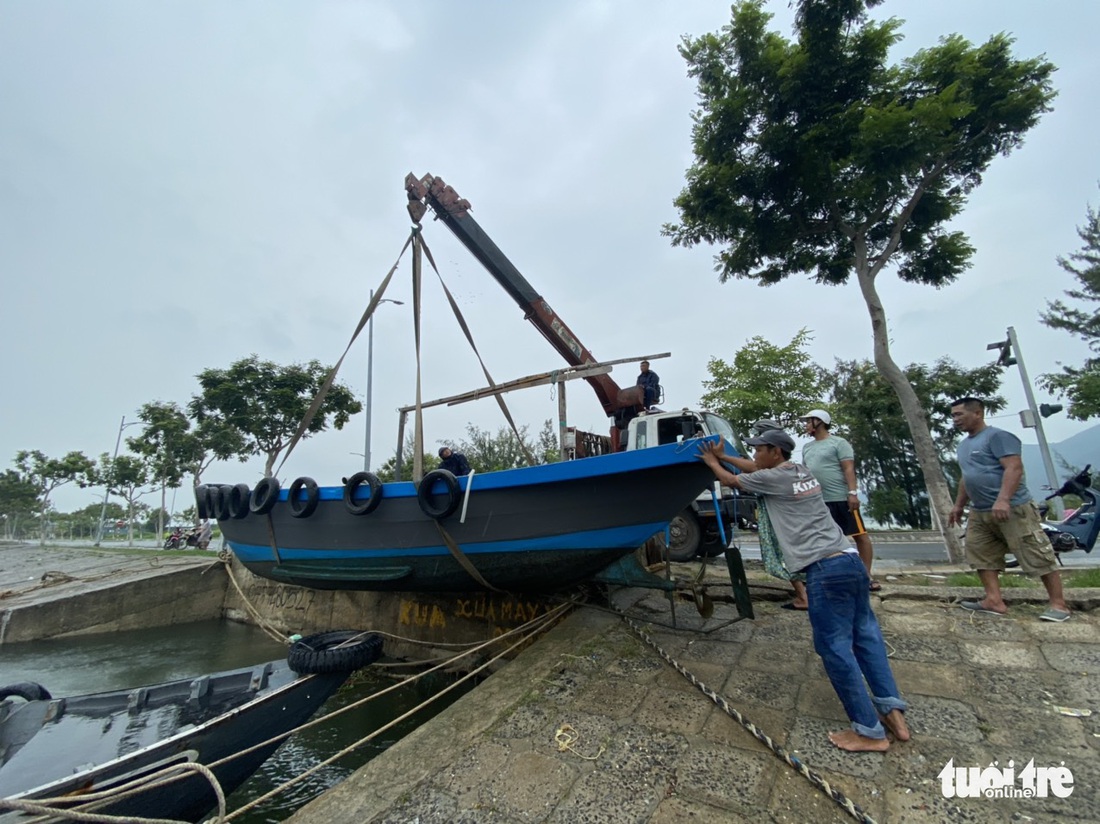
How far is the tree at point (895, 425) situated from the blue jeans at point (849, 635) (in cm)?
1675

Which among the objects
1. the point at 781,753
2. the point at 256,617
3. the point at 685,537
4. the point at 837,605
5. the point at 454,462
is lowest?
the point at 256,617

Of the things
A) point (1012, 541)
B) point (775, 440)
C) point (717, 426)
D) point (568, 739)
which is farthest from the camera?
point (717, 426)

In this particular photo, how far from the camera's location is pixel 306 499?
177 inches

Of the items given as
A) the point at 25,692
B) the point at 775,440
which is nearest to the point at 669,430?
the point at 775,440

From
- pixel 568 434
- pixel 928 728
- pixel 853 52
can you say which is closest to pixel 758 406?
pixel 853 52

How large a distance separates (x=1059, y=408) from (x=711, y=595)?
8.10 m

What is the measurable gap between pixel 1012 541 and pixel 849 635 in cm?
212

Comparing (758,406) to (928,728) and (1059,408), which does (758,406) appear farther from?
(928,728)

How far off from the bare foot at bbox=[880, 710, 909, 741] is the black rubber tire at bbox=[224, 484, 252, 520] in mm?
5773

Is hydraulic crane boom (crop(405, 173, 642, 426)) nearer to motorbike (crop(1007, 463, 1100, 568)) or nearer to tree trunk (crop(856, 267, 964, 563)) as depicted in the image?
tree trunk (crop(856, 267, 964, 563))

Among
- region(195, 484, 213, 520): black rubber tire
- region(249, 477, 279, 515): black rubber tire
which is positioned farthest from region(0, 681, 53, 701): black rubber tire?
region(195, 484, 213, 520): black rubber tire

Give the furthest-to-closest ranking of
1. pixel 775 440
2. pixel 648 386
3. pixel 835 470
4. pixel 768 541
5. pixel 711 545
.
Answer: pixel 648 386 < pixel 711 545 < pixel 835 470 < pixel 768 541 < pixel 775 440

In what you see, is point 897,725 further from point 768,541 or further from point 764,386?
point 764,386

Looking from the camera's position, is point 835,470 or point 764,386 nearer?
point 835,470
